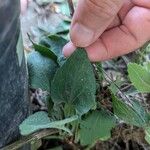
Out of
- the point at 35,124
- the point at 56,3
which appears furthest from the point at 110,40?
the point at 56,3

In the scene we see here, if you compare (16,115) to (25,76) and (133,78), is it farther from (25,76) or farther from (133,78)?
(133,78)

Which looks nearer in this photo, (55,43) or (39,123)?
(39,123)

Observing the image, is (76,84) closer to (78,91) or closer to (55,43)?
(78,91)

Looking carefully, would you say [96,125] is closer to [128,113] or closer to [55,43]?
[128,113]

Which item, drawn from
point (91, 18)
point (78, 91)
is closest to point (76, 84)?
point (78, 91)

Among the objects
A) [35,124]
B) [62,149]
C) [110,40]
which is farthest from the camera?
[62,149]

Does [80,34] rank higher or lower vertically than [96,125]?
higher

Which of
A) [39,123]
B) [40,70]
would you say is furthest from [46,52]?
[39,123]
